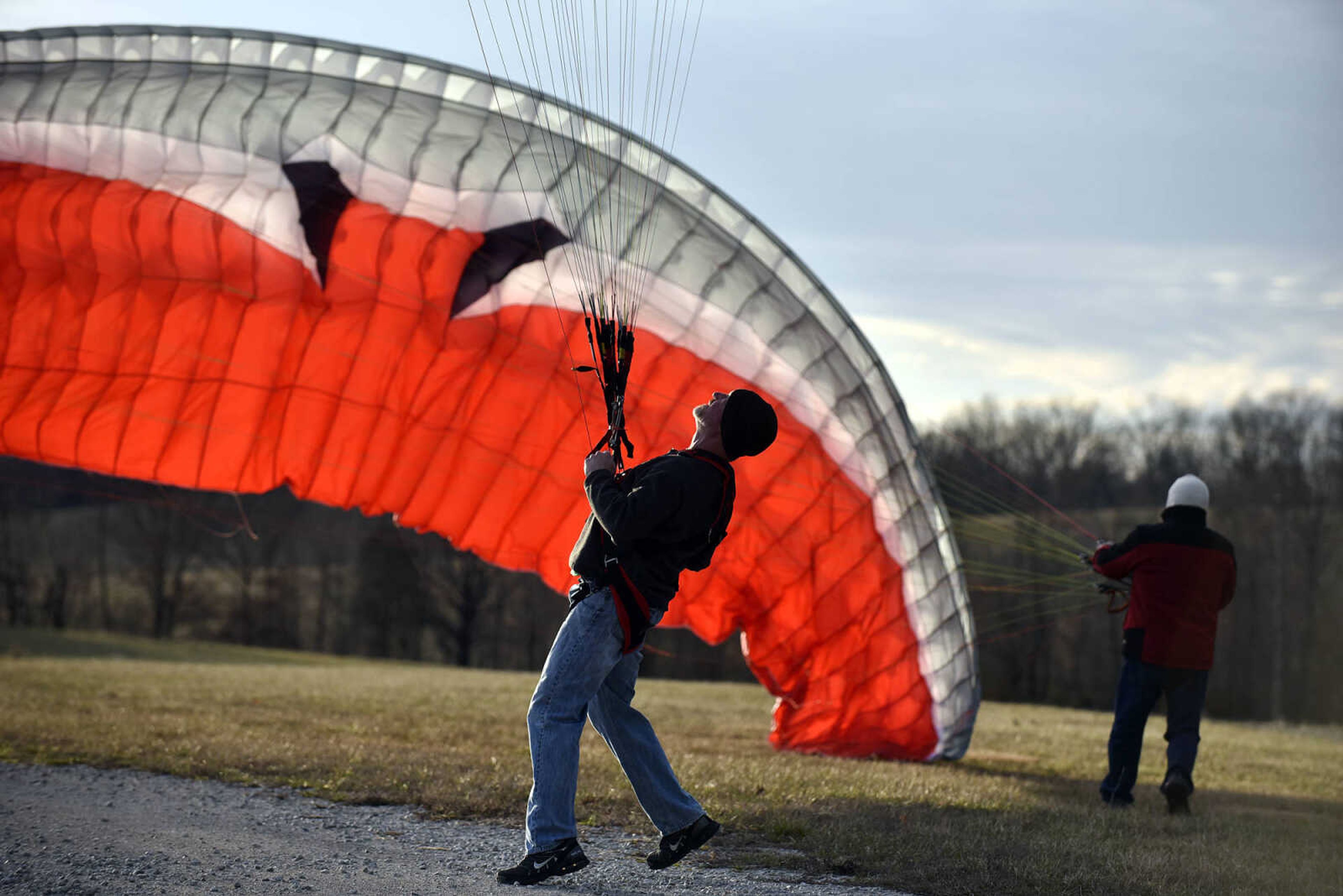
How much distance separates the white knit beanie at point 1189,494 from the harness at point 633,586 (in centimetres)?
355

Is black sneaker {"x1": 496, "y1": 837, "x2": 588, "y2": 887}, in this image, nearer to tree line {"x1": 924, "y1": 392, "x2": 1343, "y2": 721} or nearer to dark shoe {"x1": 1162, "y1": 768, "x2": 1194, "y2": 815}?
dark shoe {"x1": 1162, "y1": 768, "x2": 1194, "y2": 815}

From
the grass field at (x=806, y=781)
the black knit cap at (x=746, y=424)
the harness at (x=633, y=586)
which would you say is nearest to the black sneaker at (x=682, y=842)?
the grass field at (x=806, y=781)

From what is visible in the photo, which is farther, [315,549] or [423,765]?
[315,549]

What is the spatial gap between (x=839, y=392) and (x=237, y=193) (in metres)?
3.88

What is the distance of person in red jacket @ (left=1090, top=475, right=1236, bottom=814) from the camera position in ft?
20.6

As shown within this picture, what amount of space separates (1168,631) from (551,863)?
409cm

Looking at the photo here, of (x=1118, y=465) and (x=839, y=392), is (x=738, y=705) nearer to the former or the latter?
(x=839, y=392)

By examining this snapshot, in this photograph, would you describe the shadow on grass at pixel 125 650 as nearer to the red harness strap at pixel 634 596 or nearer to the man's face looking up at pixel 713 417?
the red harness strap at pixel 634 596

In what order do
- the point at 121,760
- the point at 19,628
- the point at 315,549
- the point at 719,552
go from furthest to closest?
the point at 315,549
the point at 19,628
the point at 719,552
the point at 121,760

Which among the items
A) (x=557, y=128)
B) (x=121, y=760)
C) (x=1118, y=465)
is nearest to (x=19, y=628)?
(x=121, y=760)

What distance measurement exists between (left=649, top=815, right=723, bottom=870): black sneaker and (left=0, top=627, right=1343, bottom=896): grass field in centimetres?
45

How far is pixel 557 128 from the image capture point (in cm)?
678

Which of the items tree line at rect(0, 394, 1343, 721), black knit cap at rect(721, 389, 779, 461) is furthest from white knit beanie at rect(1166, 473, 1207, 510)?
tree line at rect(0, 394, 1343, 721)

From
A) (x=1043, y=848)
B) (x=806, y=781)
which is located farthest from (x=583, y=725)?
(x=806, y=781)
